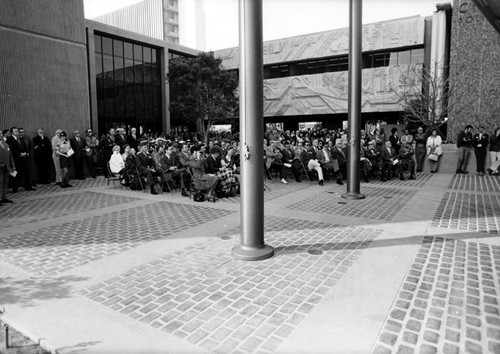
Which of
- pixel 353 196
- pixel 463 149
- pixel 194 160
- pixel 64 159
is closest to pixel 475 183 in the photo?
pixel 463 149

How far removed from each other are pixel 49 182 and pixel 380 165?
11.7 metres

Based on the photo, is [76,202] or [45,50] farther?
[45,50]

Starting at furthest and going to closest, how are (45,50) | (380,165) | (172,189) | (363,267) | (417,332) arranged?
1. (45,50)
2. (380,165)
3. (172,189)
4. (363,267)
5. (417,332)

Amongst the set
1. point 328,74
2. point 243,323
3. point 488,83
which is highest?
point 328,74

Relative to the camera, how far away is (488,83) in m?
19.8

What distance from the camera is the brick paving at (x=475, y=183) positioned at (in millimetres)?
10464

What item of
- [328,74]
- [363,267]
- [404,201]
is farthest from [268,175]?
[328,74]

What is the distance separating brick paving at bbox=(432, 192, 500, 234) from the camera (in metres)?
6.39

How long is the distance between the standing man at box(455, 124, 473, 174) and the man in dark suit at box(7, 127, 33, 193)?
50.5 ft

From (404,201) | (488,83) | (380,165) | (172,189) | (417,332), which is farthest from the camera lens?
(488,83)

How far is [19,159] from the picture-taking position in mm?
11156

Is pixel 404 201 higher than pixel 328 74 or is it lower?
lower

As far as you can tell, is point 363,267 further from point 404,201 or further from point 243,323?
point 404,201

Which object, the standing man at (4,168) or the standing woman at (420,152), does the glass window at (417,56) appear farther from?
the standing man at (4,168)
